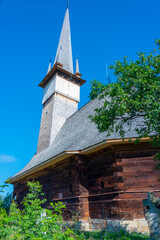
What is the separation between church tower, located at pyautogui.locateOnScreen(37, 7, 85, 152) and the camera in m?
21.0

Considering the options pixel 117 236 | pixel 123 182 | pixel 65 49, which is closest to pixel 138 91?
pixel 123 182

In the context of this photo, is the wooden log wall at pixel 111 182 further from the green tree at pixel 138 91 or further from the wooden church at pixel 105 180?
the green tree at pixel 138 91

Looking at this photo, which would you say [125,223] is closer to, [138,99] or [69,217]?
[69,217]

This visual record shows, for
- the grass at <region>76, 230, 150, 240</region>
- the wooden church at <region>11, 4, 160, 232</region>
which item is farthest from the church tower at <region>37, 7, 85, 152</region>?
the grass at <region>76, 230, 150, 240</region>

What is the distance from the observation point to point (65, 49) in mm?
31875

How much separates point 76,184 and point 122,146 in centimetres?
359

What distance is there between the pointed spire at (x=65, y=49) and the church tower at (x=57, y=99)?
284mm

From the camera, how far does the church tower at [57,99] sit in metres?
21.0

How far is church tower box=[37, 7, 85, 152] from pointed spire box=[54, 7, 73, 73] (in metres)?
0.28

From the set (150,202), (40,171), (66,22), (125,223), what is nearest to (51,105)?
(40,171)

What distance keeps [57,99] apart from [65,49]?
13744 mm

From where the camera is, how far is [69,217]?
33.5ft

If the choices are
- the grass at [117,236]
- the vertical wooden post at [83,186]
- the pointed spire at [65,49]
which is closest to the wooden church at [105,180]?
the vertical wooden post at [83,186]

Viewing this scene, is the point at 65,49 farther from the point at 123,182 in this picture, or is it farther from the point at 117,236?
the point at 117,236
